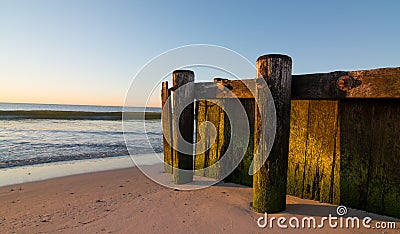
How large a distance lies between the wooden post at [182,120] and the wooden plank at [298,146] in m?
1.54

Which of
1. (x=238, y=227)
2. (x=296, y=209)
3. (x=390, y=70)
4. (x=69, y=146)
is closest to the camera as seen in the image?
(x=390, y=70)

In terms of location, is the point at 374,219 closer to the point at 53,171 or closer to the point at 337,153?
the point at 337,153

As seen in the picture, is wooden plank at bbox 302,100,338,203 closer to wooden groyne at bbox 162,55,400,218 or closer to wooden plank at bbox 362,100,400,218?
wooden groyne at bbox 162,55,400,218

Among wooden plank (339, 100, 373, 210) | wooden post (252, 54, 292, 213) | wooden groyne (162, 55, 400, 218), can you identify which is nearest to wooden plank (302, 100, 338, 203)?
wooden groyne (162, 55, 400, 218)

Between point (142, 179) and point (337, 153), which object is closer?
point (337, 153)

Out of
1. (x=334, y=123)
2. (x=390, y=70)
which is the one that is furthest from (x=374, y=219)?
(x=390, y=70)

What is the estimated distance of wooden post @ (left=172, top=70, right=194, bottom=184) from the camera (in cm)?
405

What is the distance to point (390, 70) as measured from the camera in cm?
243

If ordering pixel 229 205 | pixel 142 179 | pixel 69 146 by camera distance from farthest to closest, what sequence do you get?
pixel 69 146 → pixel 142 179 → pixel 229 205

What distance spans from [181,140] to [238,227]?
1.78 meters

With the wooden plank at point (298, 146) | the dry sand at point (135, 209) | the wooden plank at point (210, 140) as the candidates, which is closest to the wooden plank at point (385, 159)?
the dry sand at point (135, 209)

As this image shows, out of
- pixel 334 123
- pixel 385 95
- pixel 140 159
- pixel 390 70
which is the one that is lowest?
pixel 140 159

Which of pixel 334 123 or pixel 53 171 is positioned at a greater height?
pixel 334 123

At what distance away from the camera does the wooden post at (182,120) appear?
4.05 meters
